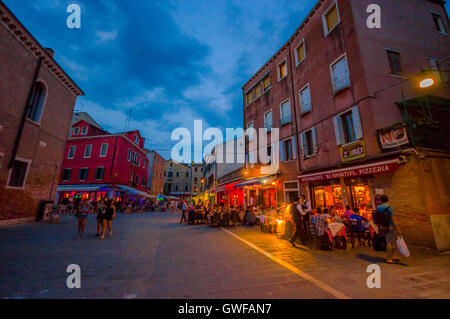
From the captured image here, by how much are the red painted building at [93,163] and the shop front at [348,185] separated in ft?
72.1

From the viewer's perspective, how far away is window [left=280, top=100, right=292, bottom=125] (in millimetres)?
14070

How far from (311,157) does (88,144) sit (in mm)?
27781

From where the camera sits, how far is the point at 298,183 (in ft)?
40.2

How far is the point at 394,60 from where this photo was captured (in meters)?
9.80

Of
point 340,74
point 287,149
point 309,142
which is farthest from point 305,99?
point 287,149

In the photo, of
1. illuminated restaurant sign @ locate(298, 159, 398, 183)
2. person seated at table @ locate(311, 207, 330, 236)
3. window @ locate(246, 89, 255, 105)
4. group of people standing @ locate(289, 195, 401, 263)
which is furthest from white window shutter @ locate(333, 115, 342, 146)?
window @ locate(246, 89, 255, 105)

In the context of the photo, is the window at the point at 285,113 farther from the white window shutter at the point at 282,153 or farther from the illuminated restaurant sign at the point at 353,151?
the illuminated restaurant sign at the point at 353,151

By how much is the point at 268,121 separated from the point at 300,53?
5.47 metres

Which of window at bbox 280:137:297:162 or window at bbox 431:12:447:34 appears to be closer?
window at bbox 431:12:447:34

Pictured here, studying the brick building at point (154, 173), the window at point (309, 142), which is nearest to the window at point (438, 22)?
the window at point (309, 142)

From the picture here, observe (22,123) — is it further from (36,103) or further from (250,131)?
(250,131)

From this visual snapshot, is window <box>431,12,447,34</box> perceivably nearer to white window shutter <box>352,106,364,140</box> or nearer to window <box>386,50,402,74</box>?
window <box>386,50,402,74</box>

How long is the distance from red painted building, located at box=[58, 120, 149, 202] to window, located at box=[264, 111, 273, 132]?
1896cm
